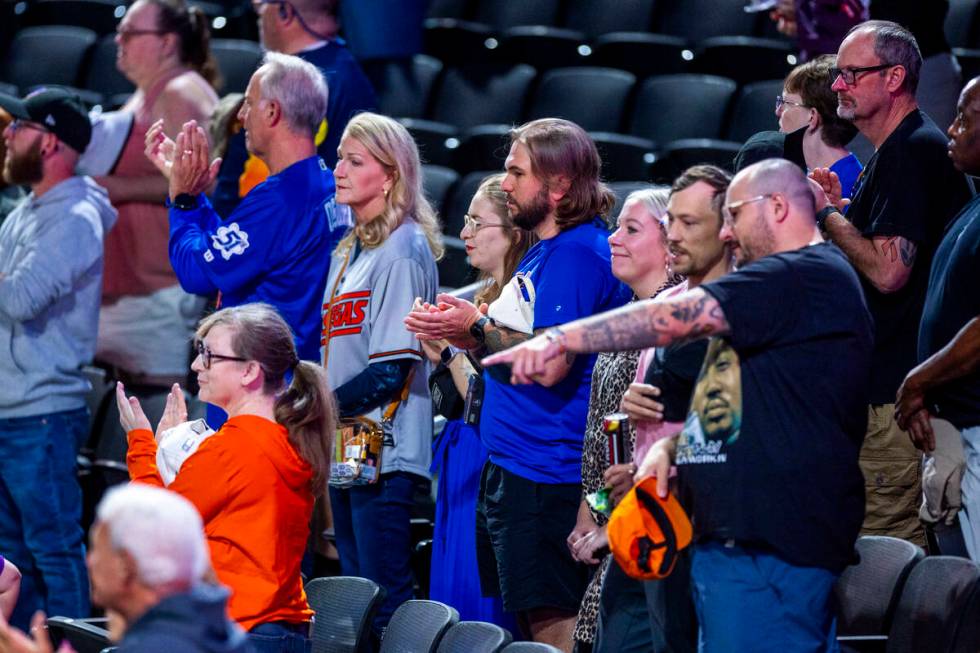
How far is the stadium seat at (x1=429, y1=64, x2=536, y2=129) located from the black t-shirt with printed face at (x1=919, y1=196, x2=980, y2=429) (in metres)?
4.13

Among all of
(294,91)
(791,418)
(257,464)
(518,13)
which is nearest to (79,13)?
(518,13)

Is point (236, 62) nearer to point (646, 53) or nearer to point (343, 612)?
point (646, 53)

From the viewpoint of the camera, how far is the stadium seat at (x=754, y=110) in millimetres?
7203

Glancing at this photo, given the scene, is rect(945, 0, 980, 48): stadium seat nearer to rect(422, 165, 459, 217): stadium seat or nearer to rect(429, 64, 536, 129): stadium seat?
rect(429, 64, 536, 129): stadium seat

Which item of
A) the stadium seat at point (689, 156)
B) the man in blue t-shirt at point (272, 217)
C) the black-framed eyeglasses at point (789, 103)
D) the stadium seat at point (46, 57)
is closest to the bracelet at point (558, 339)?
the black-framed eyeglasses at point (789, 103)

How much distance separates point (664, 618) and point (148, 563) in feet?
5.05

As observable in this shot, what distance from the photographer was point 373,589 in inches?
167

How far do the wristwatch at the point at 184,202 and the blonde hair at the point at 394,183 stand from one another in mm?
529

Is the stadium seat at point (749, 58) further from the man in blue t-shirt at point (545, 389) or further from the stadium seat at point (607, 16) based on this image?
the man in blue t-shirt at point (545, 389)

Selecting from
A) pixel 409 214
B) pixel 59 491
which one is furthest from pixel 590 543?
pixel 59 491

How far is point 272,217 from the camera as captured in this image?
201 inches

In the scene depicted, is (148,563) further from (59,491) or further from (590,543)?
(59,491)

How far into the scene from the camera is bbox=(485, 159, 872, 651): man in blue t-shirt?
3273 mm

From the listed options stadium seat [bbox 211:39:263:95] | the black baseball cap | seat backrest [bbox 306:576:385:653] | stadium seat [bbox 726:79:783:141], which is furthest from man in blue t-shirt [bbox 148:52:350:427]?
stadium seat [bbox 211:39:263:95]
